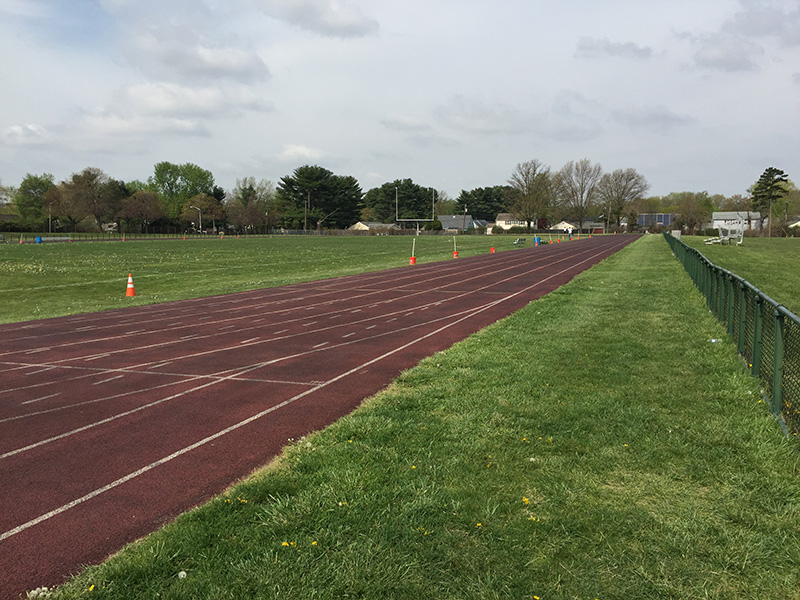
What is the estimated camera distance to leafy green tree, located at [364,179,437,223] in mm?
140500

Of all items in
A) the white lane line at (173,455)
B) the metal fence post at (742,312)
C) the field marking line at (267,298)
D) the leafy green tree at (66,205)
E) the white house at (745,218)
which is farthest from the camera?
the leafy green tree at (66,205)

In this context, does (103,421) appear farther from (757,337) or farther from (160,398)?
(757,337)

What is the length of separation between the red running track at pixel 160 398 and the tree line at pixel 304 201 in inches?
3351

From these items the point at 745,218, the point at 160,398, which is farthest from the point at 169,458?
the point at 745,218

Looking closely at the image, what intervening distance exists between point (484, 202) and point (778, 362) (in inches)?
5987

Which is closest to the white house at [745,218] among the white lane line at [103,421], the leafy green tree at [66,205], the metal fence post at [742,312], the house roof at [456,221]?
the house roof at [456,221]

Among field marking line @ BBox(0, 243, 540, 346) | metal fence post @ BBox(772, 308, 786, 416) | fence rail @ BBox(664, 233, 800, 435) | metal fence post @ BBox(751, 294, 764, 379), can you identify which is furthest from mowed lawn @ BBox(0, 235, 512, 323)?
metal fence post @ BBox(772, 308, 786, 416)

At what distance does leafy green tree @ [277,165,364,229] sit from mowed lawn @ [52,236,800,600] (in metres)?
112

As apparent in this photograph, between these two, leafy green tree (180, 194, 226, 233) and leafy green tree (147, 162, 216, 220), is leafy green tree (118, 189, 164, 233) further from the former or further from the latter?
leafy green tree (147, 162, 216, 220)

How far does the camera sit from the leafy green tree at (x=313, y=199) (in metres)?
116

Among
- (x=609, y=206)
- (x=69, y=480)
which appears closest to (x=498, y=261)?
(x=69, y=480)

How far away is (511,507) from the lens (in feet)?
13.9

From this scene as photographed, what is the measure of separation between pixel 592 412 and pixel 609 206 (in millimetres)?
122297

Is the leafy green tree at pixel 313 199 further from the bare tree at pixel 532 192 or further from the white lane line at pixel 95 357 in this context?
the white lane line at pixel 95 357
